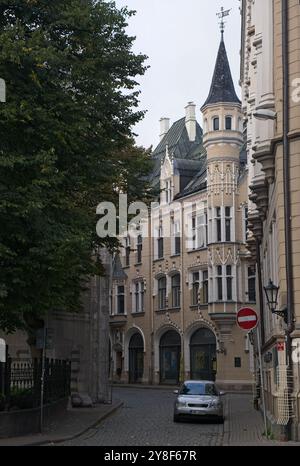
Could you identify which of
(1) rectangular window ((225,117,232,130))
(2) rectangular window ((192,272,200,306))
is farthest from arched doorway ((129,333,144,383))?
(1) rectangular window ((225,117,232,130))

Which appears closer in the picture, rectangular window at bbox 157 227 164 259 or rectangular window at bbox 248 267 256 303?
rectangular window at bbox 248 267 256 303

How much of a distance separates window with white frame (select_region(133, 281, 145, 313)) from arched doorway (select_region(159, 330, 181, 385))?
401 cm

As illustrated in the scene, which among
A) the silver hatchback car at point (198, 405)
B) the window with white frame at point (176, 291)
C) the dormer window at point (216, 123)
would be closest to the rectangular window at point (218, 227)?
the dormer window at point (216, 123)

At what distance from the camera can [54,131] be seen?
696 inches

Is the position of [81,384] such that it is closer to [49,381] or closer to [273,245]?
[49,381]

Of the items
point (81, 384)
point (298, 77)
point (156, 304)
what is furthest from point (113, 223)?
point (156, 304)

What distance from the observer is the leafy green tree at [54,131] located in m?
17.0

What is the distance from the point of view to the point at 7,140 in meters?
17.7

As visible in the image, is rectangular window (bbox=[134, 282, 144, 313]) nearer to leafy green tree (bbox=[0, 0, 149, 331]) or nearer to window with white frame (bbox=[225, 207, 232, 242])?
window with white frame (bbox=[225, 207, 232, 242])

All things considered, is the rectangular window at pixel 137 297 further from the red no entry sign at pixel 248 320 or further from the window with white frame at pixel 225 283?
the red no entry sign at pixel 248 320

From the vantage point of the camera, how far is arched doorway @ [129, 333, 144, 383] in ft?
194

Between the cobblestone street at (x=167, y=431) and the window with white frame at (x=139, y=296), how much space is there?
29.6 metres

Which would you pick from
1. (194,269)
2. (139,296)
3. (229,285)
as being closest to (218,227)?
(229,285)

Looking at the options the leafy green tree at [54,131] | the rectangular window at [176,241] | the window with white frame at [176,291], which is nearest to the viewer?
the leafy green tree at [54,131]
